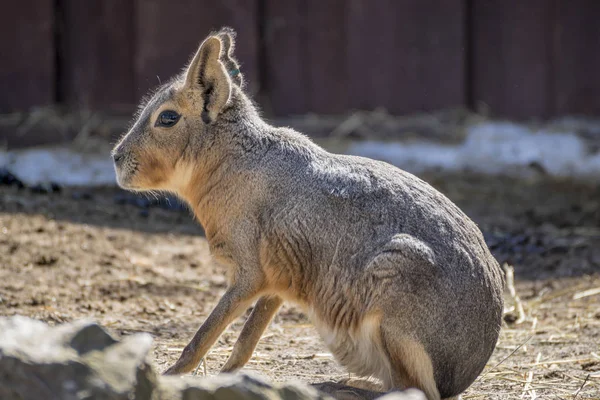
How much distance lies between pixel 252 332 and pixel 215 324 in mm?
319

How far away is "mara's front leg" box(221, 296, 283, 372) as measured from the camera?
466 cm

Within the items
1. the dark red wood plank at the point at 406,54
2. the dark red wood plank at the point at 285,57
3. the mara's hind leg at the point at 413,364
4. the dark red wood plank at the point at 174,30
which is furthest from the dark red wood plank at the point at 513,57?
the mara's hind leg at the point at 413,364

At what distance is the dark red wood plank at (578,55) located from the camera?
10336 mm

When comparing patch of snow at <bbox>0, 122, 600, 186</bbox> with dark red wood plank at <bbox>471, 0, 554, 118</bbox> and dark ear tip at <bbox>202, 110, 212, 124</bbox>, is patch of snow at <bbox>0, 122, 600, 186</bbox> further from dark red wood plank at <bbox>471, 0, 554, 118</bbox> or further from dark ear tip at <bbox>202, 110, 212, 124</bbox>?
dark ear tip at <bbox>202, 110, 212, 124</bbox>

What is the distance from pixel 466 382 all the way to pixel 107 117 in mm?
6231

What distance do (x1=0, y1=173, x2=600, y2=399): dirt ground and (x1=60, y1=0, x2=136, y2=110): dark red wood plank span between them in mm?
1784

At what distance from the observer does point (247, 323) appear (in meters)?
4.75

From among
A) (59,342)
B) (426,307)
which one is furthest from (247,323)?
(59,342)

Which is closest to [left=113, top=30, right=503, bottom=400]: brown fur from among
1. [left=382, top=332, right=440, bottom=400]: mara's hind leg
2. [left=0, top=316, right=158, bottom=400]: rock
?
[left=382, top=332, right=440, bottom=400]: mara's hind leg

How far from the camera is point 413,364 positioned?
4074 millimetres

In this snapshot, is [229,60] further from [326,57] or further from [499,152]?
[499,152]

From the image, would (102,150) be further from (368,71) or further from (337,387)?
(337,387)

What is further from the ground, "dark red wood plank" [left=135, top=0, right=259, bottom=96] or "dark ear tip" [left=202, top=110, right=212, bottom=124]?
"dark ear tip" [left=202, top=110, right=212, bottom=124]

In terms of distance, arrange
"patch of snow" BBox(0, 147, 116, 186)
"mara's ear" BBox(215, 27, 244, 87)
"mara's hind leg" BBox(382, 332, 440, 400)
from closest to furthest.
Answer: "mara's hind leg" BBox(382, 332, 440, 400) → "mara's ear" BBox(215, 27, 244, 87) → "patch of snow" BBox(0, 147, 116, 186)
